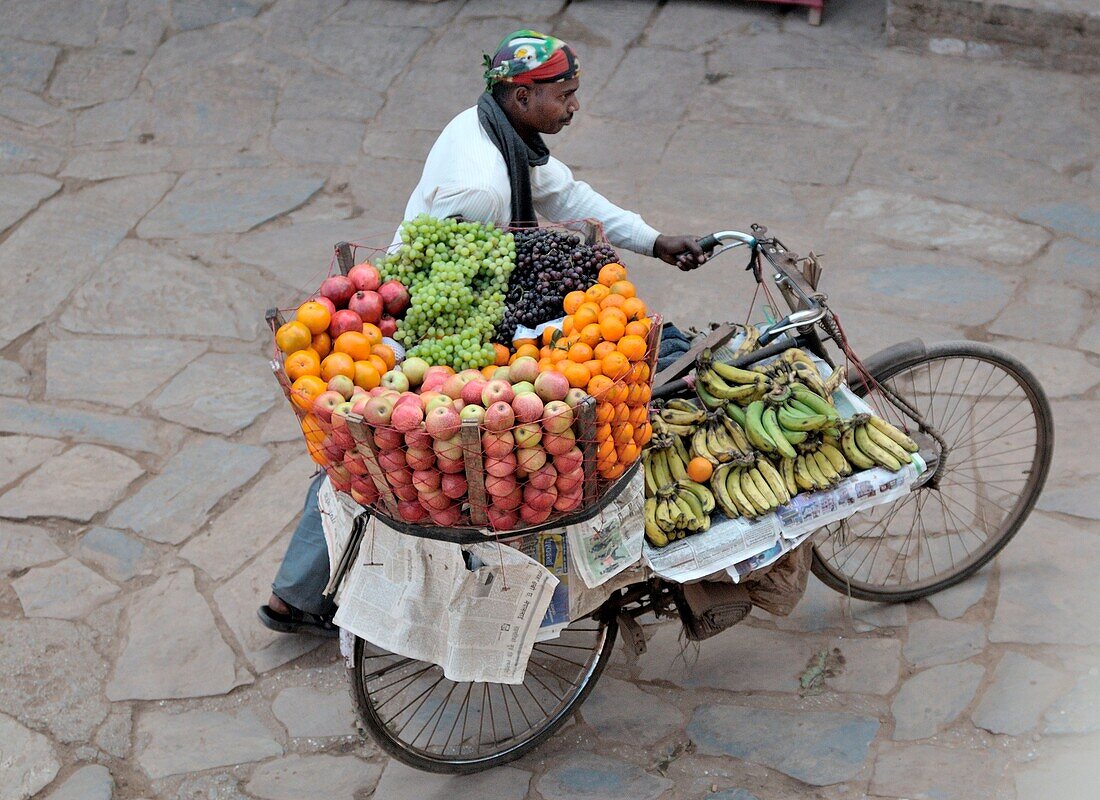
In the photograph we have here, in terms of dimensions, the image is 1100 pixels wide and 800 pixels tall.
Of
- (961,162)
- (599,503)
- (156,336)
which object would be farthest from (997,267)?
(156,336)

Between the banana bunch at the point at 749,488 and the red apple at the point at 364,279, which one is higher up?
the red apple at the point at 364,279

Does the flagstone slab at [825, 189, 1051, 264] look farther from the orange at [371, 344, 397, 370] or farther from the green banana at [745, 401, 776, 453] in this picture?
the orange at [371, 344, 397, 370]

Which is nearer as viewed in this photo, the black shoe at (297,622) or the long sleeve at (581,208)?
the long sleeve at (581,208)

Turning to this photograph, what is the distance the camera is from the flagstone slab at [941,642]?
160 inches

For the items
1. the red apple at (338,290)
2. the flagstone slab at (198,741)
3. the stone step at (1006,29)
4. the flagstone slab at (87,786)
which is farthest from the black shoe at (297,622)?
the stone step at (1006,29)

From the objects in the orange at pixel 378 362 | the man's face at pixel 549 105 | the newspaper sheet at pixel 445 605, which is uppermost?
the man's face at pixel 549 105

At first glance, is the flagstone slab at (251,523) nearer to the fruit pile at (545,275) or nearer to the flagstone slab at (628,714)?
the flagstone slab at (628,714)

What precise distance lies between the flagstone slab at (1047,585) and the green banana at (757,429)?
1344 millimetres

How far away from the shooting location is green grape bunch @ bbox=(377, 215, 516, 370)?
10.3 ft

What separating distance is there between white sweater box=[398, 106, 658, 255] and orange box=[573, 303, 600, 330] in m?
0.75

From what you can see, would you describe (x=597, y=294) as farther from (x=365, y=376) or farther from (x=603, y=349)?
(x=365, y=376)

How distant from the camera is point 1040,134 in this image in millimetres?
6871

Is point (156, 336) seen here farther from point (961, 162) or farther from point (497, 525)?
point (961, 162)

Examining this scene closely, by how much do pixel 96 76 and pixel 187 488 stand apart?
431cm
